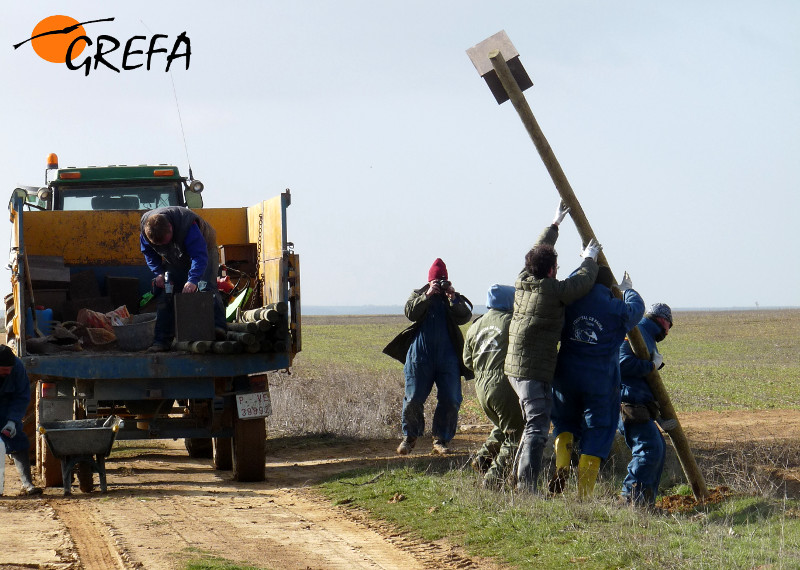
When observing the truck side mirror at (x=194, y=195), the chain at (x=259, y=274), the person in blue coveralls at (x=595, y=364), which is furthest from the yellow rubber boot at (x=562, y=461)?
the truck side mirror at (x=194, y=195)

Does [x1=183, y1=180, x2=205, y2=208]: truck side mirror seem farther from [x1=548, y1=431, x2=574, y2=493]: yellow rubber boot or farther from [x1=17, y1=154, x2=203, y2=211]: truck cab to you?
[x1=548, y1=431, x2=574, y2=493]: yellow rubber boot

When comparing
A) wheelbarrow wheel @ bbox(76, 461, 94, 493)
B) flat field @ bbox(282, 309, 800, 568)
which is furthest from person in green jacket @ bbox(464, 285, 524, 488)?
wheelbarrow wheel @ bbox(76, 461, 94, 493)

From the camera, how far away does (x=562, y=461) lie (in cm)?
753

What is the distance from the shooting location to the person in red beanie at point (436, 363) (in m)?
10.3

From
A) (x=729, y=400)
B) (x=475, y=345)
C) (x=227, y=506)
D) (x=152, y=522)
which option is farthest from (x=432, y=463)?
(x=729, y=400)

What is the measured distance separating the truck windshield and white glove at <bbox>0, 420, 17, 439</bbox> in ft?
13.2

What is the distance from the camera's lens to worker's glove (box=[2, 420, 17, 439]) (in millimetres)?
8656

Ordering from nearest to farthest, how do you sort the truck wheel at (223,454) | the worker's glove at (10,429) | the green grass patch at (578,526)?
the green grass patch at (578,526)
the worker's glove at (10,429)
the truck wheel at (223,454)

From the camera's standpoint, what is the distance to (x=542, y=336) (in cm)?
727

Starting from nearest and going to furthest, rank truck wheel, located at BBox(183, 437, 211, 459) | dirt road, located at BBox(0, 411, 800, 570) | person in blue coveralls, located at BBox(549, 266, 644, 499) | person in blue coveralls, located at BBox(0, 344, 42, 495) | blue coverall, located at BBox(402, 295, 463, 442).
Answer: dirt road, located at BBox(0, 411, 800, 570) < person in blue coveralls, located at BBox(549, 266, 644, 499) < person in blue coveralls, located at BBox(0, 344, 42, 495) < blue coverall, located at BBox(402, 295, 463, 442) < truck wheel, located at BBox(183, 437, 211, 459)

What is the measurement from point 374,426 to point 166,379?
164 inches

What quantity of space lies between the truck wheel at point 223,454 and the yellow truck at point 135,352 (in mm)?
13

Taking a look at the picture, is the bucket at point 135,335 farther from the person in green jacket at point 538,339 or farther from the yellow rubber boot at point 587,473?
the yellow rubber boot at point 587,473

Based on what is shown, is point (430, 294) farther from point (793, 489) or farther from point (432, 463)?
point (793, 489)
